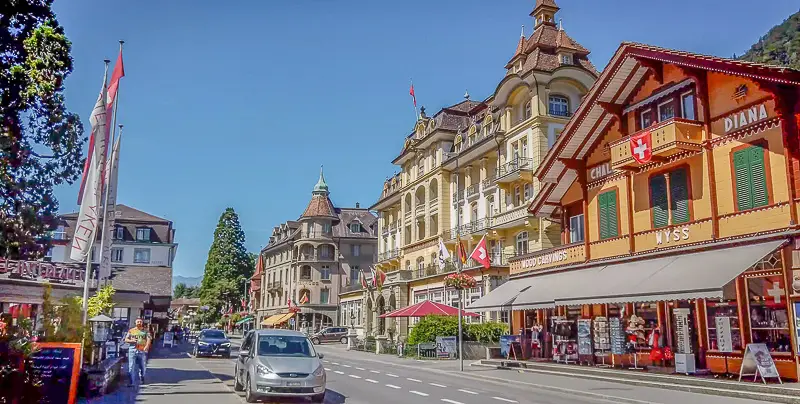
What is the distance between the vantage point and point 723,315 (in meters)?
19.9

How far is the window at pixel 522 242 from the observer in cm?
3788

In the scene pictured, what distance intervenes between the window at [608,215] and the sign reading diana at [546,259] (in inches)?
89.5

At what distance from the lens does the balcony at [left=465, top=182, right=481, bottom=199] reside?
146ft

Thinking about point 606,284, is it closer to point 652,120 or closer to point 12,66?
point 652,120

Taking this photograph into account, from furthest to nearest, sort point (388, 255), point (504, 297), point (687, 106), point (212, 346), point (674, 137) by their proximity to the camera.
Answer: point (388, 255)
point (212, 346)
point (504, 297)
point (687, 106)
point (674, 137)

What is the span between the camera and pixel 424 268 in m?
49.7

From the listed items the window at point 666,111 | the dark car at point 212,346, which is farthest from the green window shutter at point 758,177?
the dark car at point 212,346

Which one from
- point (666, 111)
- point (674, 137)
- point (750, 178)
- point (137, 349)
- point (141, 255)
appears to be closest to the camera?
point (137, 349)

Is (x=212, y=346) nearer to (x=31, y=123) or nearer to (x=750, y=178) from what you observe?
(x=31, y=123)

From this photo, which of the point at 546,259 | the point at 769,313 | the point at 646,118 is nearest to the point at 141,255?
the point at 546,259

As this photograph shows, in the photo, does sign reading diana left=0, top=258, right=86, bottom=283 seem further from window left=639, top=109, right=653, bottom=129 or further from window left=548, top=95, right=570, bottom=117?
window left=548, top=95, right=570, bottom=117

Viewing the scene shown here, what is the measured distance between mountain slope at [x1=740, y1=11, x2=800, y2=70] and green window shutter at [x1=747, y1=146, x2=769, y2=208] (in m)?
85.3

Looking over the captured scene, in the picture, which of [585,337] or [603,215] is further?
[603,215]

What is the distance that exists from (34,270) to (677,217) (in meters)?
23.8
